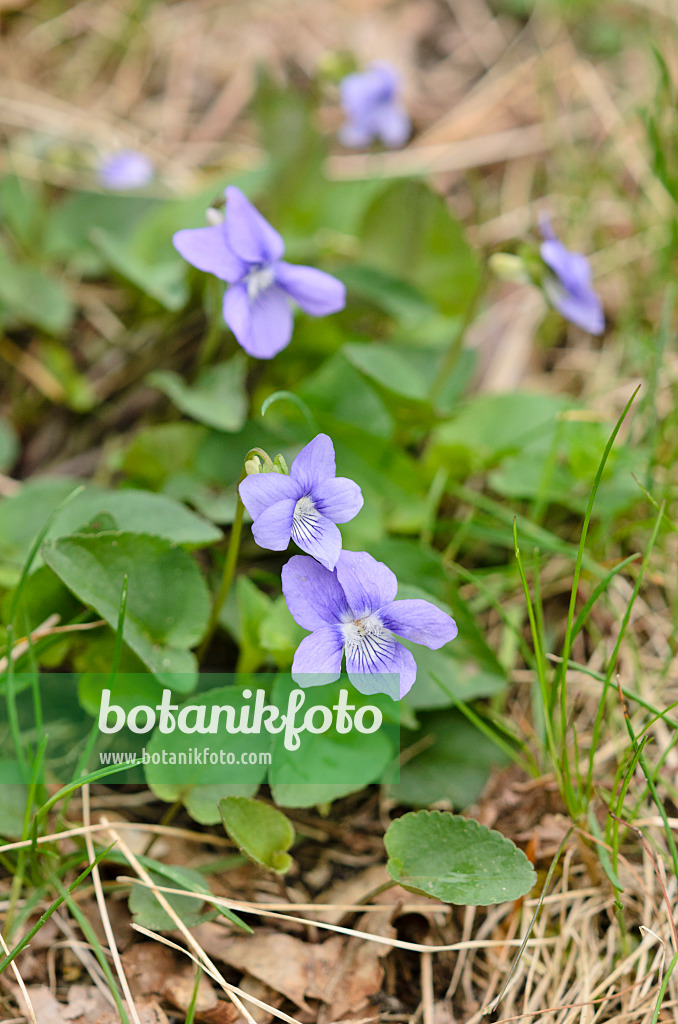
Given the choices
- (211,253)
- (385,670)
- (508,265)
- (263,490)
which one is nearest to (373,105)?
(508,265)

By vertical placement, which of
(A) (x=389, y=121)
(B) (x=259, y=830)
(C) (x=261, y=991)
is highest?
(A) (x=389, y=121)

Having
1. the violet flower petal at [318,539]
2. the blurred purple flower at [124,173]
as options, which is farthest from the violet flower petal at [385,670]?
the blurred purple flower at [124,173]

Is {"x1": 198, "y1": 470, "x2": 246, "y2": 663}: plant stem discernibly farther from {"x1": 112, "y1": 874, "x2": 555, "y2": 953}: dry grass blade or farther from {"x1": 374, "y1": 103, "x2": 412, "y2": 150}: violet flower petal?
{"x1": 374, "y1": 103, "x2": 412, "y2": 150}: violet flower petal

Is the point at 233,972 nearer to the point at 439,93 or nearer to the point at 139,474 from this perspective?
the point at 139,474

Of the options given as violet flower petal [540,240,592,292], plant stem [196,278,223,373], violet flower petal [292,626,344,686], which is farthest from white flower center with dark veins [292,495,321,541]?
violet flower petal [540,240,592,292]

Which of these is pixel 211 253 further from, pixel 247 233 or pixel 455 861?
pixel 455 861

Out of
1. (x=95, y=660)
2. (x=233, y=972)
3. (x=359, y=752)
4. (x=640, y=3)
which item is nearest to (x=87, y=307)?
(x=95, y=660)
